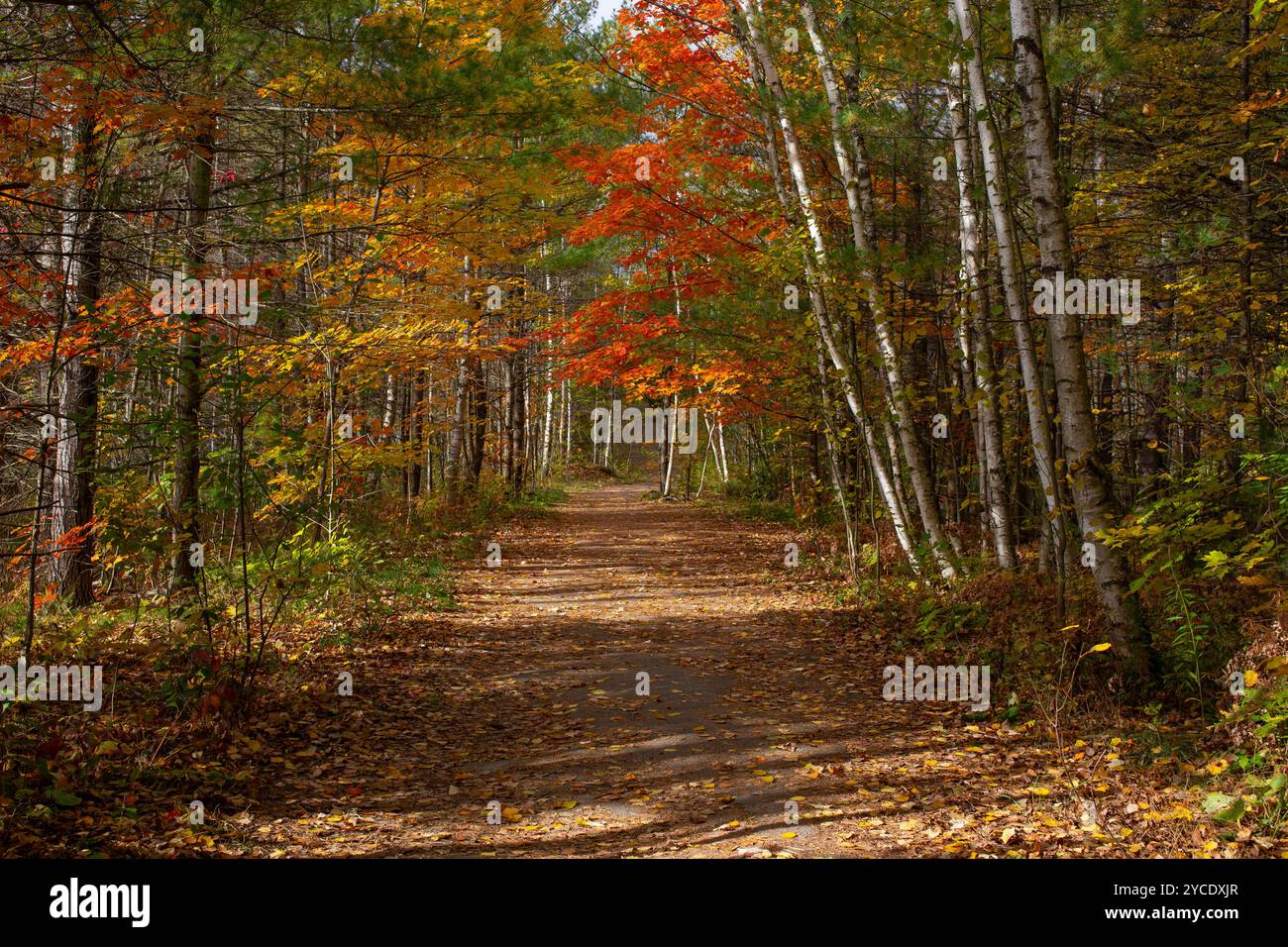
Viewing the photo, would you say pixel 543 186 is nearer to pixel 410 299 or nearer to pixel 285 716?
pixel 410 299

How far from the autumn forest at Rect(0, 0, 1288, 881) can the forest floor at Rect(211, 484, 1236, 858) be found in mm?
40

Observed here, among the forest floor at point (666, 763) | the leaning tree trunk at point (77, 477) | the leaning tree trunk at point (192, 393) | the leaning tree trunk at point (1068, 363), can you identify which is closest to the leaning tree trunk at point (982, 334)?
the forest floor at point (666, 763)

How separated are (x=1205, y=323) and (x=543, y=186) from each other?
8.13 meters

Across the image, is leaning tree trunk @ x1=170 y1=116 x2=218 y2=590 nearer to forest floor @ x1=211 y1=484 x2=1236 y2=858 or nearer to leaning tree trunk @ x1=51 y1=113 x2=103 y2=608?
leaning tree trunk @ x1=51 y1=113 x2=103 y2=608

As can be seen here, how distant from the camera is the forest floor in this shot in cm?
434

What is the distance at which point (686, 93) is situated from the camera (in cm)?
1384

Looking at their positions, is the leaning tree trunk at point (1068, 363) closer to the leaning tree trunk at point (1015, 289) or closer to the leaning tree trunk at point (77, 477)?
the leaning tree trunk at point (1015, 289)

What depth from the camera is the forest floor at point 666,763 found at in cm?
434

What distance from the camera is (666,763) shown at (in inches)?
221

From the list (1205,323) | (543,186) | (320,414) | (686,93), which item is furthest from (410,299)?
(1205,323)

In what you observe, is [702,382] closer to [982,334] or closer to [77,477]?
[982,334]

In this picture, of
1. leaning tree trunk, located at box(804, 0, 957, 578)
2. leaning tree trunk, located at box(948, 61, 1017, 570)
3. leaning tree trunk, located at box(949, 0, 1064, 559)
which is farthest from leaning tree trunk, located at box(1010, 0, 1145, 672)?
leaning tree trunk, located at box(804, 0, 957, 578)

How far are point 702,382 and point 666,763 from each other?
35.5ft

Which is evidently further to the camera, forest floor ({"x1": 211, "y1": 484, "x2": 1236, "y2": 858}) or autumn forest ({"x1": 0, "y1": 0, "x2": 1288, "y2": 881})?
autumn forest ({"x1": 0, "y1": 0, "x2": 1288, "y2": 881})
